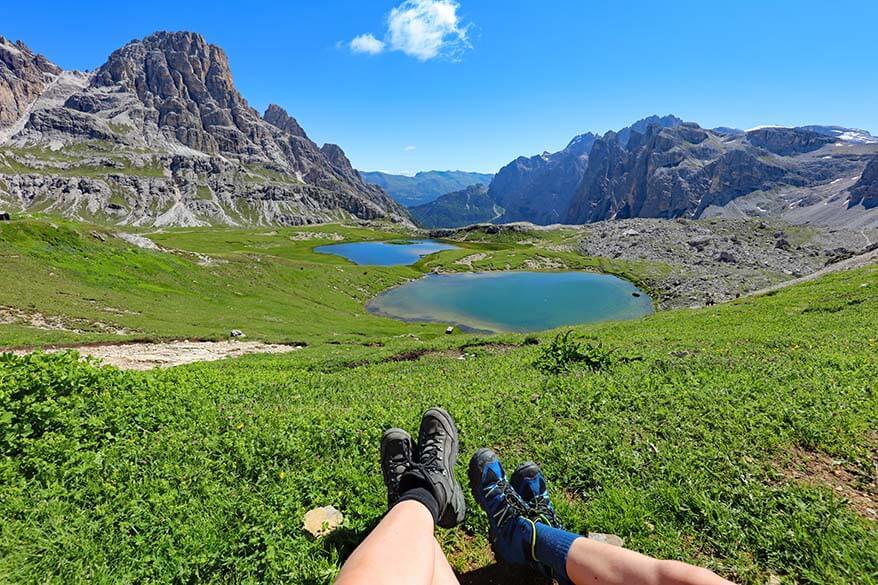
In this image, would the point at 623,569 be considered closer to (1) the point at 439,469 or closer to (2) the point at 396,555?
(2) the point at 396,555

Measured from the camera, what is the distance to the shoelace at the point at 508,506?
18.6ft

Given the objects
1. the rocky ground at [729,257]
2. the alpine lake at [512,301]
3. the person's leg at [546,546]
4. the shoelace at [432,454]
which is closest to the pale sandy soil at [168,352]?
the shoelace at [432,454]

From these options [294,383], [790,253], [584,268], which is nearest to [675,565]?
[294,383]

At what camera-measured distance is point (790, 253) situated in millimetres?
160625

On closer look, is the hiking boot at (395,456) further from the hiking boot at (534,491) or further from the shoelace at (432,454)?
the hiking boot at (534,491)

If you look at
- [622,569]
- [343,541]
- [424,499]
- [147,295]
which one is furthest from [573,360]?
[147,295]

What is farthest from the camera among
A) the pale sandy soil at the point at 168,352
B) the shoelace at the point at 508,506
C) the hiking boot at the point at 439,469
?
the pale sandy soil at the point at 168,352

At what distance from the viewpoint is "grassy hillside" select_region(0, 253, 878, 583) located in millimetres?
5211

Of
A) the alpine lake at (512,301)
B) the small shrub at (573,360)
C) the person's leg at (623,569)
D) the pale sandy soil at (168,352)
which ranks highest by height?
Answer: the person's leg at (623,569)

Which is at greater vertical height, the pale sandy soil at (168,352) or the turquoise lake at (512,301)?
the pale sandy soil at (168,352)

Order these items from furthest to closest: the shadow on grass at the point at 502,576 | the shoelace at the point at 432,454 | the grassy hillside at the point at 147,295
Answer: the grassy hillside at the point at 147,295 → the shoelace at the point at 432,454 → the shadow on grass at the point at 502,576

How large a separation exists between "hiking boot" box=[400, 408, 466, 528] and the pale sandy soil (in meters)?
18.7

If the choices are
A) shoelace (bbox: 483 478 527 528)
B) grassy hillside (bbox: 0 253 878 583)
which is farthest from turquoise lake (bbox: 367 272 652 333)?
shoelace (bbox: 483 478 527 528)

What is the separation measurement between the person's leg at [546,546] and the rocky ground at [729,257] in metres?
101
